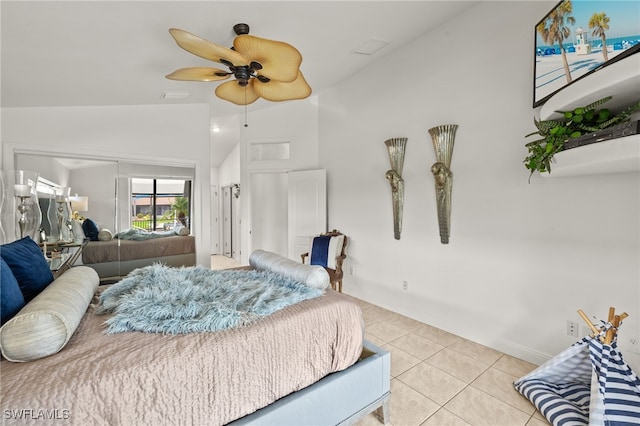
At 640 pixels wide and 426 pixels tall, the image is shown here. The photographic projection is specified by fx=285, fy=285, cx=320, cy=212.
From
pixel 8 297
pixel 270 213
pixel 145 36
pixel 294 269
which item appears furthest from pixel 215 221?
pixel 8 297

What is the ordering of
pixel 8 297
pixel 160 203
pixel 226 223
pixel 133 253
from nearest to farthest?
pixel 8 297, pixel 133 253, pixel 160 203, pixel 226 223

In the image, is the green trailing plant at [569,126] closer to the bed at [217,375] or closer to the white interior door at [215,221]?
the bed at [217,375]

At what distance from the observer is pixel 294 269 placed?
80.6 inches

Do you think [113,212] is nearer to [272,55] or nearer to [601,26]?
[272,55]

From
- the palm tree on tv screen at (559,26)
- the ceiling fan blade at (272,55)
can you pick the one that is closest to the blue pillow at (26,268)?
the ceiling fan blade at (272,55)

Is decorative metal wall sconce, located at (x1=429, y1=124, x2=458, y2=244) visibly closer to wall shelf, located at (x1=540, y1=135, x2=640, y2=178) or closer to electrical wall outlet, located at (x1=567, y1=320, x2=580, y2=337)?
wall shelf, located at (x1=540, y1=135, x2=640, y2=178)

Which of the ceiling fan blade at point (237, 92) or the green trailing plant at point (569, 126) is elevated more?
the ceiling fan blade at point (237, 92)

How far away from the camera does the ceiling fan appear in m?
1.81

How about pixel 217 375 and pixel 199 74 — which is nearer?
pixel 217 375

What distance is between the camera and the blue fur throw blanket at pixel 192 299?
1.33m

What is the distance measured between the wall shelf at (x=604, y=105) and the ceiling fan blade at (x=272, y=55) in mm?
1730

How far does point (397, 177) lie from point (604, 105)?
74.6 inches

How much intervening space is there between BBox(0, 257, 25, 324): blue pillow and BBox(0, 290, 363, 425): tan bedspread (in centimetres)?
Result: 22

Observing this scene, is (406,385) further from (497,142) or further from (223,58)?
(223,58)
